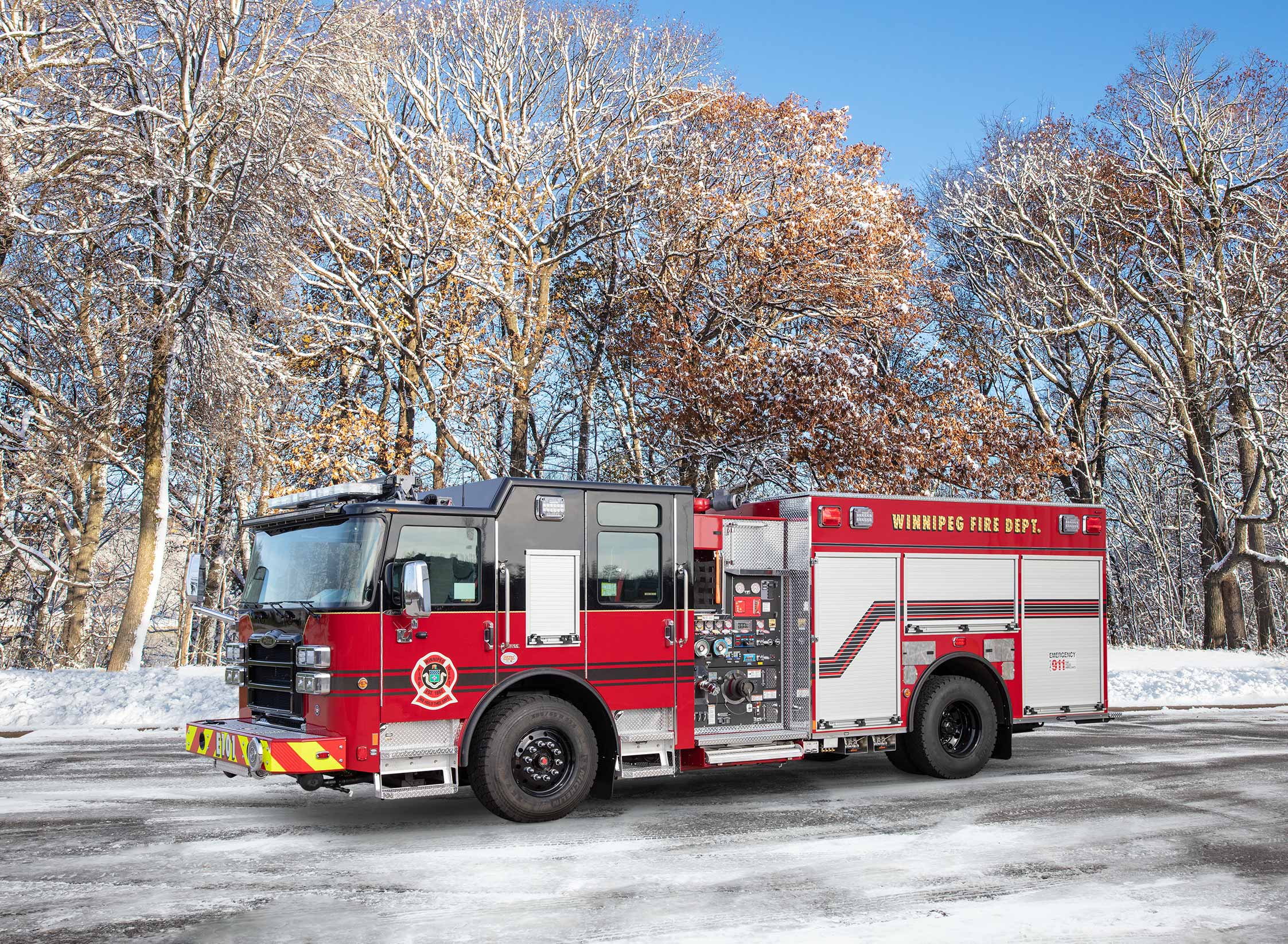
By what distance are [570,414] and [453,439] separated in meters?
8.02

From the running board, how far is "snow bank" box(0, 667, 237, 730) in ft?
25.3

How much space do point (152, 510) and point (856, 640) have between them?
14138 millimetres

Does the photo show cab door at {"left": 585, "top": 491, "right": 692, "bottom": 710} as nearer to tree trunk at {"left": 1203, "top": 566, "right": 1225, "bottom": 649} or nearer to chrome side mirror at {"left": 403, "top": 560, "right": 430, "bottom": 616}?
chrome side mirror at {"left": 403, "top": 560, "right": 430, "bottom": 616}

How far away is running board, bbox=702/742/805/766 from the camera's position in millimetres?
9711

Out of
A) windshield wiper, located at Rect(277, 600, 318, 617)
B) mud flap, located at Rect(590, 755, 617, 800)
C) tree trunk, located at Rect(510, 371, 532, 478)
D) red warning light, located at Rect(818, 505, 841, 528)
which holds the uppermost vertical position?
tree trunk, located at Rect(510, 371, 532, 478)

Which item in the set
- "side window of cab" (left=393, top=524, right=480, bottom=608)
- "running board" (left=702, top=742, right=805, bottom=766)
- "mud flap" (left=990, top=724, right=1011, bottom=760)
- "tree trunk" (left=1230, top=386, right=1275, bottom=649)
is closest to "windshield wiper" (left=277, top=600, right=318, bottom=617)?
"side window of cab" (left=393, top=524, right=480, bottom=608)

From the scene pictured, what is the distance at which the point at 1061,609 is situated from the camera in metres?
12.0

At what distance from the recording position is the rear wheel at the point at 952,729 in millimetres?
11016

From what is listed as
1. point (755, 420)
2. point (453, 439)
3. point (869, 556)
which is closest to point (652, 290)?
point (755, 420)

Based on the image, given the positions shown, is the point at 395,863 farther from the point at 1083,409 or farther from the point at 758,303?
the point at 1083,409

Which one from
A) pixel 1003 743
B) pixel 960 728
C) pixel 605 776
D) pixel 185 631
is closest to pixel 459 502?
pixel 605 776

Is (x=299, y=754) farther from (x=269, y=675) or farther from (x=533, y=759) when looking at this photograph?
(x=533, y=759)

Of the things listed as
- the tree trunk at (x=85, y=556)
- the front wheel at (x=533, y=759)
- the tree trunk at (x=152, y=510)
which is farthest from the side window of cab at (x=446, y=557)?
the tree trunk at (x=85, y=556)

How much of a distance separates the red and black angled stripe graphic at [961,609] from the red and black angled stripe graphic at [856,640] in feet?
1.07
